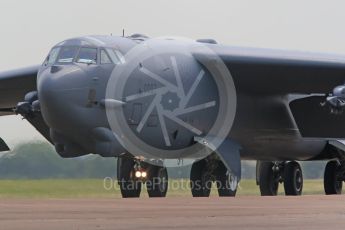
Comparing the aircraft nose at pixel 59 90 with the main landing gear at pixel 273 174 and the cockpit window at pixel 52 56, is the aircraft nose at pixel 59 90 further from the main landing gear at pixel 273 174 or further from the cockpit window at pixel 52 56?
the main landing gear at pixel 273 174

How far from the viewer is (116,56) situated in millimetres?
22484

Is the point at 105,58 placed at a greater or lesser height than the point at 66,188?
greater

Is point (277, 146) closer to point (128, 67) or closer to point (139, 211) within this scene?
point (128, 67)

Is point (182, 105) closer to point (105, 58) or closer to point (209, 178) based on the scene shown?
point (105, 58)

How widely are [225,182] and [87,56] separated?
18.3 ft

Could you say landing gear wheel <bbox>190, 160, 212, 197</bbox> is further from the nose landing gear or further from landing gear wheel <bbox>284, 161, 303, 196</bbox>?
the nose landing gear

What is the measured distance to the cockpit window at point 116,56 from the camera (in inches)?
882

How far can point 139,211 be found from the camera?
12.8m

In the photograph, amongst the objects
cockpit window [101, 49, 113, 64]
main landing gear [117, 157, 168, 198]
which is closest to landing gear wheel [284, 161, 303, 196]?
main landing gear [117, 157, 168, 198]

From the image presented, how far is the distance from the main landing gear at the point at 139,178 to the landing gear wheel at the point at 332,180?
19.2 feet

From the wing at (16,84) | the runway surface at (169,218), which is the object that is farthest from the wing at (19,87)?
the runway surface at (169,218)

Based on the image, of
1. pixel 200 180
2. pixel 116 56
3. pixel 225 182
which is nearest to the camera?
pixel 116 56

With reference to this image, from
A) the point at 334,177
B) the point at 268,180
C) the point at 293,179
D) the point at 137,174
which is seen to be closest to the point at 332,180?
the point at 334,177

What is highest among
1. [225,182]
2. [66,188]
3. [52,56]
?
[52,56]
